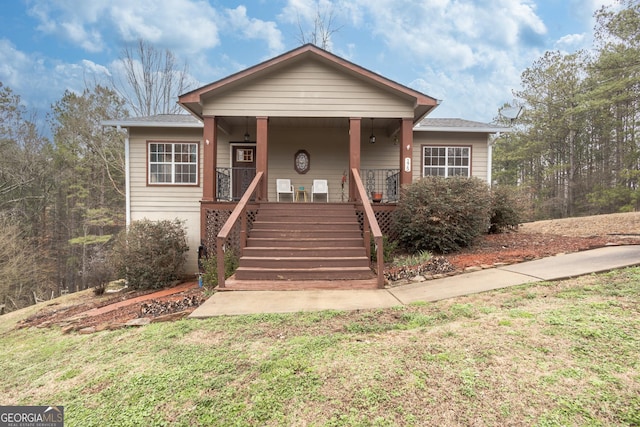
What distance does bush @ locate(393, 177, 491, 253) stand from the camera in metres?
6.86

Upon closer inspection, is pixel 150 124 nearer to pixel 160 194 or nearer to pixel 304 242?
pixel 160 194

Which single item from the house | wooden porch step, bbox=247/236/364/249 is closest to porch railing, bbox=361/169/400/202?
the house

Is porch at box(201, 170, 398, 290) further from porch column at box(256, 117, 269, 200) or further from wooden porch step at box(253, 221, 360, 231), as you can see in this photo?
porch column at box(256, 117, 269, 200)

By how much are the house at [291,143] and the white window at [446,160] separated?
0.03 metres

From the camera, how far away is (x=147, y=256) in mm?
7879

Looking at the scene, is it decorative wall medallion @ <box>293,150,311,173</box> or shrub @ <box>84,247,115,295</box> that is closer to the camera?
decorative wall medallion @ <box>293,150,311,173</box>

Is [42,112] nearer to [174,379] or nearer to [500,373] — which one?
[174,379]

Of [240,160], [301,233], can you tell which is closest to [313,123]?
[240,160]

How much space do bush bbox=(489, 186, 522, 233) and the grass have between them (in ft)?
16.9

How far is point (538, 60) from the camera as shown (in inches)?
901

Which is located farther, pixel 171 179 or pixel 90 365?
pixel 171 179

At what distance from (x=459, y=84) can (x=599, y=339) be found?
30.3 m

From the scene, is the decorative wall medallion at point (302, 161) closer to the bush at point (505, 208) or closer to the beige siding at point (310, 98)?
the beige siding at point (310, 98)

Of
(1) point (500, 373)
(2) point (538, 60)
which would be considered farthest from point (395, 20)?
(1) point (500, 373)
